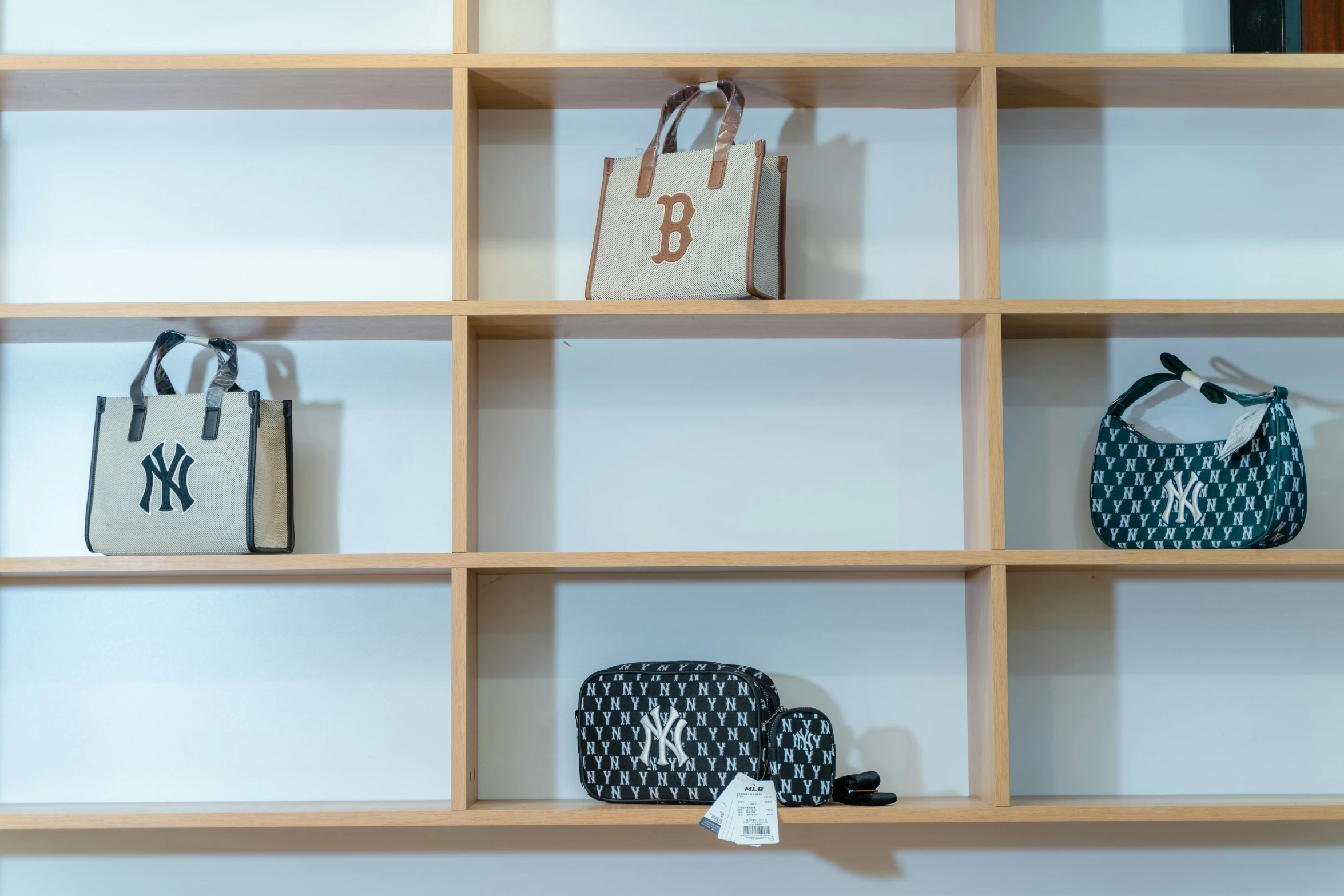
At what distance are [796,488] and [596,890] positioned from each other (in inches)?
31.6

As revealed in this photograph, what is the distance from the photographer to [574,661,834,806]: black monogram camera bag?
1.71m

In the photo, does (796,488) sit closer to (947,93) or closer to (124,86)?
(947,93)

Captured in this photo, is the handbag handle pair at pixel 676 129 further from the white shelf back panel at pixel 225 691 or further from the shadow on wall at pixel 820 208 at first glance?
the white shelf back panel at pixel 225 691

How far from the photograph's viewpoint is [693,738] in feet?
5.66

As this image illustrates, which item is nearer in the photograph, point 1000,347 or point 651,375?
point 1000,347

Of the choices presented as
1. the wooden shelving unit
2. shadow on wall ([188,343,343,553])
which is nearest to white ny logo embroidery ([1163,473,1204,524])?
the wooden shelving unit

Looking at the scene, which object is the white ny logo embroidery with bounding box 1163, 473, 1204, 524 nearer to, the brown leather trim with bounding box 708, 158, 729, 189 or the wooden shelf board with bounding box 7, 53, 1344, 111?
the wooden shelf board with bounding box 7, 53, 1344, 111

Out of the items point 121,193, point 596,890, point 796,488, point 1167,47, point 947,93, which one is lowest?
point 596,890

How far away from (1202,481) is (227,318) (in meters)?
1.64

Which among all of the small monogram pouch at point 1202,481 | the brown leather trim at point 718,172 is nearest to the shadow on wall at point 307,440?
the brown leather trim at point 718,172

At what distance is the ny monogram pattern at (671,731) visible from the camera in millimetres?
1716

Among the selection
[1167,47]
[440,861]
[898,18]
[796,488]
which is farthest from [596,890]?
[1167,47]

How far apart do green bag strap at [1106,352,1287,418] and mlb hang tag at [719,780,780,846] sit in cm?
90

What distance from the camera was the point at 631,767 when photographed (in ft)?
5.74
